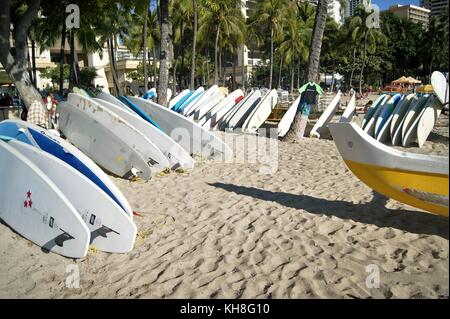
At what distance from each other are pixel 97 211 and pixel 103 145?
291cm

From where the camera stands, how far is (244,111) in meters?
11.9

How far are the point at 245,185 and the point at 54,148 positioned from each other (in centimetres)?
285

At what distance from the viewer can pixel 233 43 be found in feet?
99.2

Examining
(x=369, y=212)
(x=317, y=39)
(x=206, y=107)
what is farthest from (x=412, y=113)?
(x=206, y=107)

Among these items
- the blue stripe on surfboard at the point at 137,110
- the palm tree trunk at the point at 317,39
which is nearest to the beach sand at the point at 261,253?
the blue stripe on surfboard at the point at 137,110

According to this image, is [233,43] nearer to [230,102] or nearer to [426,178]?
[230,102]

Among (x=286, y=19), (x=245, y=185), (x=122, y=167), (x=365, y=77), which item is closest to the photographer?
(x=245, y=185)

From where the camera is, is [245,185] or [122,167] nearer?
[245,185]

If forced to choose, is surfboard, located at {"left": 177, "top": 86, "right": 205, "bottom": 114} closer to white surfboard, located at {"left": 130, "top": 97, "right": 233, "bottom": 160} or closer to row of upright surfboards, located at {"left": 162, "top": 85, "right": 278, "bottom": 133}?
row of upright surfboards, located at {"left": 162, "top": 85, "right": 278, "bottom": 133}

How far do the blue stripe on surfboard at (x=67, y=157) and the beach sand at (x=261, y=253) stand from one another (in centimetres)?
67

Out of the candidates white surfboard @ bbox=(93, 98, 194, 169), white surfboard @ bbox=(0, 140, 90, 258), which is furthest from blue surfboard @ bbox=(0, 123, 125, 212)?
white surfboard @ bbox=(93, 98, 194, 169)

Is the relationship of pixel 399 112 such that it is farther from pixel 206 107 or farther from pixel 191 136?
pixel 206 107
